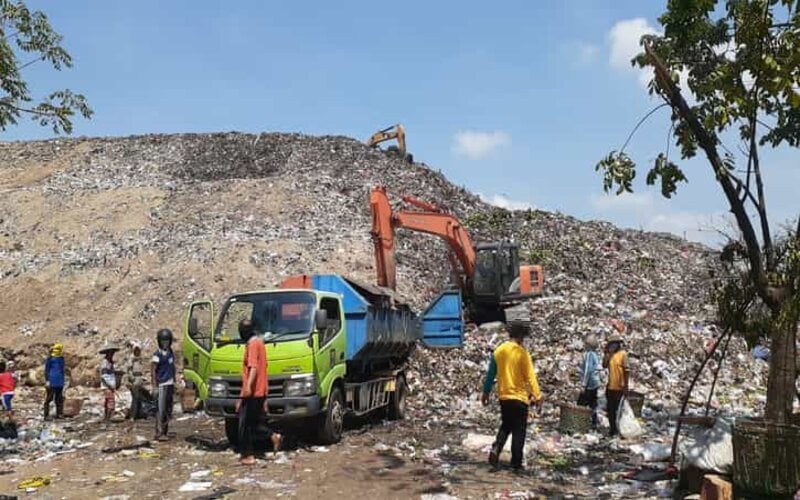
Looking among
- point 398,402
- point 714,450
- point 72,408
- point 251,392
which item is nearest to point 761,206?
point 714,450

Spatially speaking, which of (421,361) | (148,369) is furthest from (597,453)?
(148,369)

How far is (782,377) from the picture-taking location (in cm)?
625

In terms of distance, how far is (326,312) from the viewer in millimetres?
9203

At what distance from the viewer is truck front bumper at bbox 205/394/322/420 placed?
8.71 m

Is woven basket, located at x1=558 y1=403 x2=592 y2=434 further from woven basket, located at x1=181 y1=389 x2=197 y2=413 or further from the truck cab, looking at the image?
woven basket, located at x1=181 y1=389 x2=197 y2=413

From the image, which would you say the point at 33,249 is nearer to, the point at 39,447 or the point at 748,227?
the point at 39,447

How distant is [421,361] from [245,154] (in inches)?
737

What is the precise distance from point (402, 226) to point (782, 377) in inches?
384

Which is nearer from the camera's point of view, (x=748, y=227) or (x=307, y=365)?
(x=748, y=227)

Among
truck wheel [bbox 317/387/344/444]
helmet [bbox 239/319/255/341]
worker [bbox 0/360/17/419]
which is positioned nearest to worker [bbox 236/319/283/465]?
helmet [bbox 239/319/255/341]

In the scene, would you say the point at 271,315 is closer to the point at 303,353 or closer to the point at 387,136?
the point at 303,353

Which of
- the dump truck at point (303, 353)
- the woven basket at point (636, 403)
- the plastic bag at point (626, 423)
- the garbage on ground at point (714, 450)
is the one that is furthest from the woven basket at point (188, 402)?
the garbage on ground at point (714, 450)

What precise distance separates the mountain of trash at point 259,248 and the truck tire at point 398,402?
2.02 m

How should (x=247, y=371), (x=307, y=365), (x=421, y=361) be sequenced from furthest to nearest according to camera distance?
1. (x=421, y=361)
2. (x=307, y=365)
3. (x=247, y=371)
